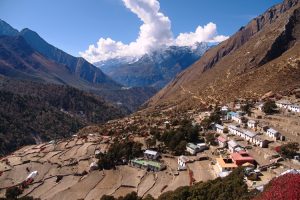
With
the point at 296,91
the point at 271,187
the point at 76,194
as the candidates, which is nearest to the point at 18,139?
the point at 76,194

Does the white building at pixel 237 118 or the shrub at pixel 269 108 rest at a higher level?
the shrub at pixel 269 108

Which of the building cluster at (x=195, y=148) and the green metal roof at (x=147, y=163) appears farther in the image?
the building cluster at (x=195, y=148)

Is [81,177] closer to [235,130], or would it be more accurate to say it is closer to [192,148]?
[192,148]

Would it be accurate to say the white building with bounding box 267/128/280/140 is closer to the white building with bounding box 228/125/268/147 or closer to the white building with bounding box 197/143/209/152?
the white building with bounding box 228/125/268/147

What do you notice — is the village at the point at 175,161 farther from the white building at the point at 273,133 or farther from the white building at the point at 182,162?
the white building at the point at 273,133

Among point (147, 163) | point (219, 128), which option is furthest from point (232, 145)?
point (147, 163)

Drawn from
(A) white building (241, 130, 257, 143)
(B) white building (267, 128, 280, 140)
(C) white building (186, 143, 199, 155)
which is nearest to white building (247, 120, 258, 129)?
(A) white building (241, 130, 257, 143)

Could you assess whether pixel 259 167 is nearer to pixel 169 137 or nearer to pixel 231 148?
pixel 231 148

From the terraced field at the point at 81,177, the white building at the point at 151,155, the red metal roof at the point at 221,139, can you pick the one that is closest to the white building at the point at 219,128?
the red metal roof at the point at 221,139
